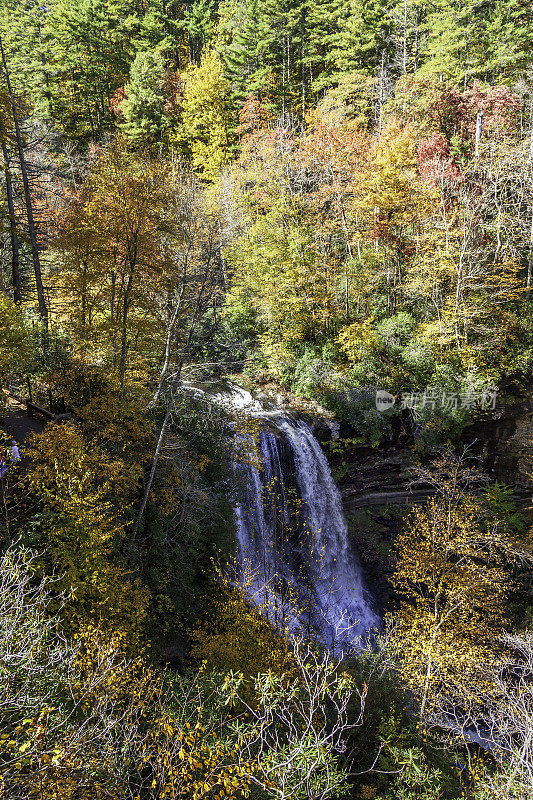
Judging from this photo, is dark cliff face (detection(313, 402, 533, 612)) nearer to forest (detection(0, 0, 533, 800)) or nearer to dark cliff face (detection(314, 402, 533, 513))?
dark cliff face (detection(314, 402, 533, 513))

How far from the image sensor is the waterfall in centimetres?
1521

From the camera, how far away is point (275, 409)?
61.7ft

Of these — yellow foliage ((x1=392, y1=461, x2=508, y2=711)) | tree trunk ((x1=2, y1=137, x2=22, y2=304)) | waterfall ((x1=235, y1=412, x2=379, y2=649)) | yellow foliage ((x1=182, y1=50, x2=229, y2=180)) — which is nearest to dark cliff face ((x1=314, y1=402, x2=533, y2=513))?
waterfall ((x1=235, y1=412, x2=379, y2=649))

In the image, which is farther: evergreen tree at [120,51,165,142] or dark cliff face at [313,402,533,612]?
evergreen tree at [120,51,165,142]

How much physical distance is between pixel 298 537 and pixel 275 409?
18.7 ft

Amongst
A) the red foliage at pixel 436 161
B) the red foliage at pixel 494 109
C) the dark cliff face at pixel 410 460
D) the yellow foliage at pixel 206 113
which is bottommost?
the dark cliff face at pixel 410 460

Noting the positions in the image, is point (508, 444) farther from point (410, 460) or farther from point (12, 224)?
point (12, 224)

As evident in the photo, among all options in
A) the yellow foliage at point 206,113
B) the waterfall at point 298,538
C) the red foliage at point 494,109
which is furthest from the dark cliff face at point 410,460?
the yellow foliage at point 206,113

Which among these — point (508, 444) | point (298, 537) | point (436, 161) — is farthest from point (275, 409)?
point (436, 161)

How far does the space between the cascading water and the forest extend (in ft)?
0.45

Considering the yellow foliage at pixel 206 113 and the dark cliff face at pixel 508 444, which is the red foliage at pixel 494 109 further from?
the yellow foliage at pixel 206 113

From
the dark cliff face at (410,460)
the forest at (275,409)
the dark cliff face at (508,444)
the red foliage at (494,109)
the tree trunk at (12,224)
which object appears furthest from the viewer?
the red foliage at (494,109)

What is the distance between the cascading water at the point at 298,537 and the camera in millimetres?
15227

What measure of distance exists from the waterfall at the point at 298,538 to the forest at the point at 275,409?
131mm
